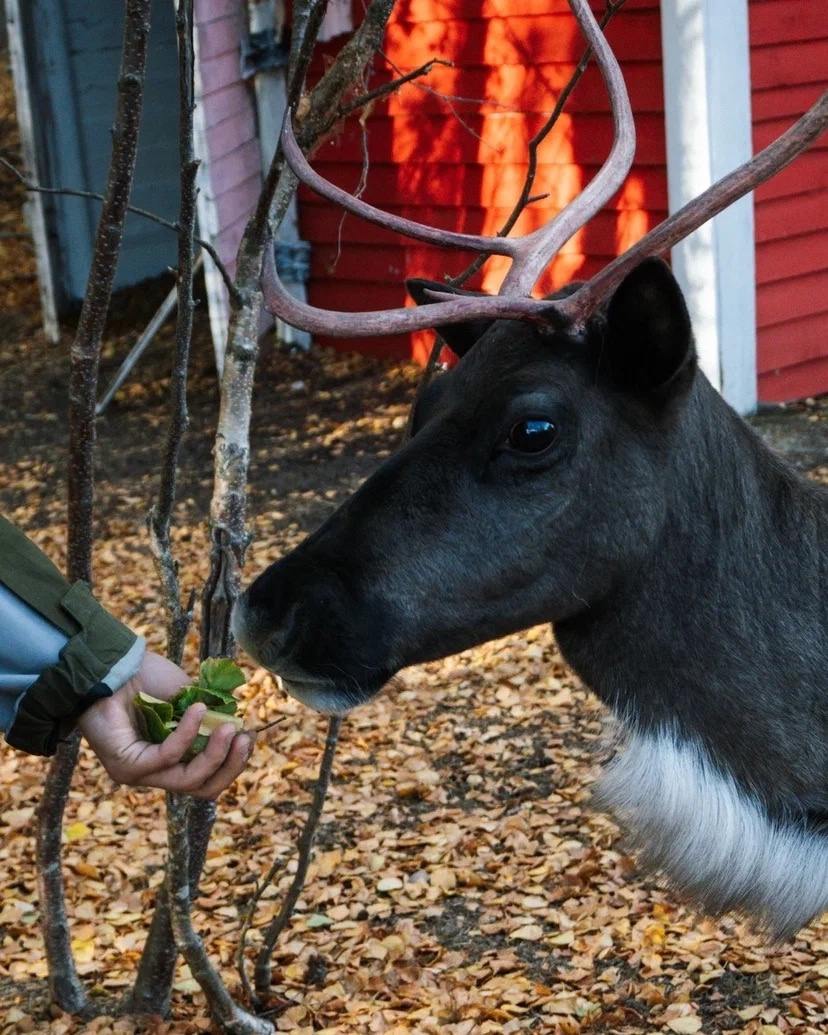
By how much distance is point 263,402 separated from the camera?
8.45 metres

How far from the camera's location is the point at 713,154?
6.62 m

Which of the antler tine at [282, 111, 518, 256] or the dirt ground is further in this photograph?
the dirt ground

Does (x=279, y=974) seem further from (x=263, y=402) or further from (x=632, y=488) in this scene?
(x=263, y=402)

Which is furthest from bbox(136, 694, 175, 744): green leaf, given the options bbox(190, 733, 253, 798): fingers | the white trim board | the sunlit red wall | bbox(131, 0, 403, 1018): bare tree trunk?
the white trim board

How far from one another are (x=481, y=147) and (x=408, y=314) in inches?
226

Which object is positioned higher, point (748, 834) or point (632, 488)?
point (632, 488)

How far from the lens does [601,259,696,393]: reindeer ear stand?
2229 mm

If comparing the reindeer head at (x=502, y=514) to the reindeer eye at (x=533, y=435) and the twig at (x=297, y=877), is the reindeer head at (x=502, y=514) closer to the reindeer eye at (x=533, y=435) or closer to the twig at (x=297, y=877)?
the reindeer eye at (x=533, y=435)

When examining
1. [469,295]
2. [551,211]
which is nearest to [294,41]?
[469,295]

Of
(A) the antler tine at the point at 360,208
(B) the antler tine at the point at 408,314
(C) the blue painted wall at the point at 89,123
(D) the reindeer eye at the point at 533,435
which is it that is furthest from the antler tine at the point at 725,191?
(C) the blue painted wall at the point at 89,123

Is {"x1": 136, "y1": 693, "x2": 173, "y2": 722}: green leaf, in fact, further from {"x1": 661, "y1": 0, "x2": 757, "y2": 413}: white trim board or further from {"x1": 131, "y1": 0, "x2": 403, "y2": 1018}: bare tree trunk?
{"x1": 661, "y1": 0, "x2": 757, "y2": 413}: white trim board

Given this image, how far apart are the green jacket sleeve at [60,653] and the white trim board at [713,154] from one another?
488 centimetres

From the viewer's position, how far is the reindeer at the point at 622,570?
2.31 meters

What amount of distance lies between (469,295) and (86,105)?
8.26 metres
